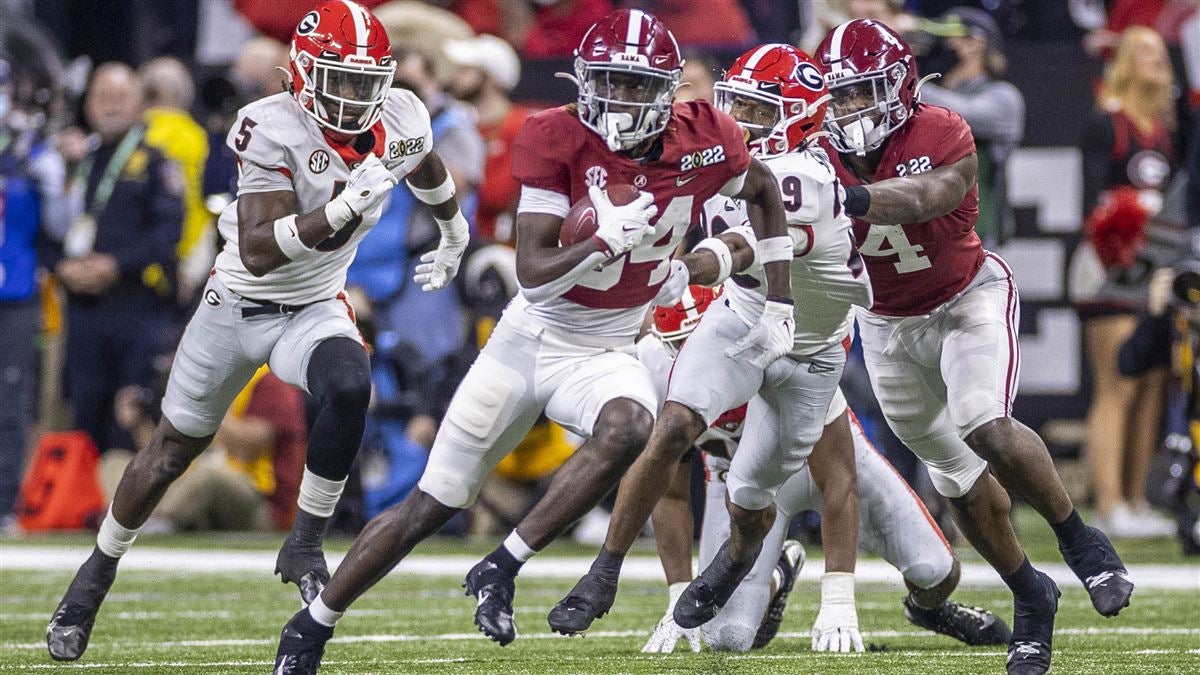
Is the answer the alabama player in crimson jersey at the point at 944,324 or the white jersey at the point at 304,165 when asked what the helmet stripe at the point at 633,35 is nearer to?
the alabama player in crimson jersey at the point at 944,324

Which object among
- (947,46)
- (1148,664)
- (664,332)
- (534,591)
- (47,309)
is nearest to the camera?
(1148,664)

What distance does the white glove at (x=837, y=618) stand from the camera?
19.3ft

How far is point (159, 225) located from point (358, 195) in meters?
5.26

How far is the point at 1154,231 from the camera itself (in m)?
9.45

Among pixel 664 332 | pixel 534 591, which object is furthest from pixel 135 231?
pixel 664 332

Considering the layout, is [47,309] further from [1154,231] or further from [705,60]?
[1154,231]

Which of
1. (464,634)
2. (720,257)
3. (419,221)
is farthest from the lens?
(419,221)

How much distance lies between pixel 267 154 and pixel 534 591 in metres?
2.61

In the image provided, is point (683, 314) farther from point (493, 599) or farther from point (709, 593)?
point (493, 599)

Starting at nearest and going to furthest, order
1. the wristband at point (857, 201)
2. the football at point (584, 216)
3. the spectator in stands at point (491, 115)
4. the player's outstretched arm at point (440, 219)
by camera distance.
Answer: the football at point (584, 216)
the wristband at point (857, 201)
the player's outstretched arm at point (440, 219)
the spectator in stands at point (491, 115)

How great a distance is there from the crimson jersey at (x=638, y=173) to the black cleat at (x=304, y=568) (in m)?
1.22

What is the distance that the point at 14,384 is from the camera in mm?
10336

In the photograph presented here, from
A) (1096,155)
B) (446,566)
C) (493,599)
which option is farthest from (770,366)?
(1096,155)

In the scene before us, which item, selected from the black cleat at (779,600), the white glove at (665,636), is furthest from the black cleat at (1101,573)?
the white glove at (665,636)
